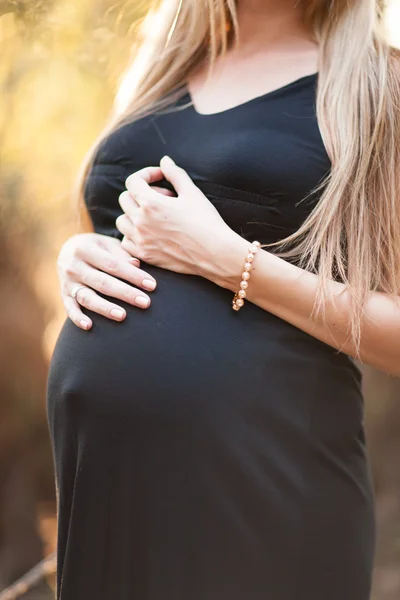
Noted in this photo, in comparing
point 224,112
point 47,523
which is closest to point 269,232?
point 224,112

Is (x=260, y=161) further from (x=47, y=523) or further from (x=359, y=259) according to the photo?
(x=47, y=523)

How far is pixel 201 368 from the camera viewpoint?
1.12 m

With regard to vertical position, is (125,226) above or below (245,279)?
above

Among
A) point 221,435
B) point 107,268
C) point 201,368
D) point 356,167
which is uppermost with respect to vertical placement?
point 356,167

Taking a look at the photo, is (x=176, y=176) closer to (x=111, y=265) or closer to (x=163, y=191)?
(x=163, y=191)

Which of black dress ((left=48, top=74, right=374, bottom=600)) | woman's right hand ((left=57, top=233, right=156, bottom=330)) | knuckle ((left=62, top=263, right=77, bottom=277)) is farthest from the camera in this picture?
knuckle ((left=62, top=263, right=77, bottom=277))

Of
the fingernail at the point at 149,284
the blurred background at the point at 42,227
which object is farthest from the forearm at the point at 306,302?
the blurred background at the point at 42,227

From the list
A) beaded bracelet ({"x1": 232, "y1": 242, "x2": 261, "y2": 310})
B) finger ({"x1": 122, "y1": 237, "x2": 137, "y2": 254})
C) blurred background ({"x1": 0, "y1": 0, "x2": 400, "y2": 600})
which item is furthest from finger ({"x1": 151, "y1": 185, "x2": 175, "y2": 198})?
blurred background ({"x1": 0, "y1": 0, "x2": 400, "y2": 600})

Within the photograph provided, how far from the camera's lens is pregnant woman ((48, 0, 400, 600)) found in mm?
1098

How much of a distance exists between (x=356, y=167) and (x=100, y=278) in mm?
501

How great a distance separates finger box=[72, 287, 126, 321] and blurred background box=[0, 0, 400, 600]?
0.76 m

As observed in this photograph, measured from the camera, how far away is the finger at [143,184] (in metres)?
1.23

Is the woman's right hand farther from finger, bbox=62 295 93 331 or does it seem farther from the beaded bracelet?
the beaded bracelet

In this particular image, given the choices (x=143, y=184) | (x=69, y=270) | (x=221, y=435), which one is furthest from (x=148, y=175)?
(x=221, y=435)
